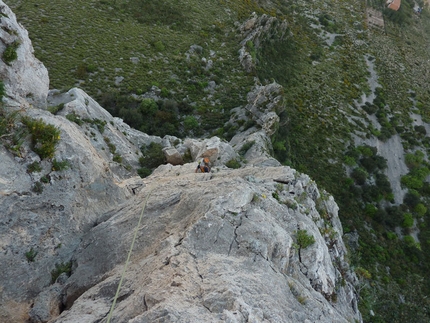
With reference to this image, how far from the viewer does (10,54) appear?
1594cm

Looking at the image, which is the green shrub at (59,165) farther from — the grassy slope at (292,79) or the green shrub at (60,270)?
the grassy slope at (292,79)

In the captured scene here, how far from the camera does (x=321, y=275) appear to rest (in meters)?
13.0

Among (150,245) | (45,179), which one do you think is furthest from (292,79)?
(45,179)

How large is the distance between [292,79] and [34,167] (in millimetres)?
46332

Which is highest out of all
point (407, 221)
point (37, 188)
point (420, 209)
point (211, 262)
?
point (211, 262)

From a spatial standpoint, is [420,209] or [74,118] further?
A: [420,209]

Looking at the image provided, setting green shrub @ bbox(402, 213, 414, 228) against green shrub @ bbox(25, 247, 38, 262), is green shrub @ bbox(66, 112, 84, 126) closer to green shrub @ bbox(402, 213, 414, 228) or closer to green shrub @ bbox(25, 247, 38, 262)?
green shrub @ bbox(25, 247, 38, 262)

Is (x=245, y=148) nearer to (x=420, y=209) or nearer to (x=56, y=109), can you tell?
(x=56, y=109)

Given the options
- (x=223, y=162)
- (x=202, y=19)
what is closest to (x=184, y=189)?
(x=223, y=162)

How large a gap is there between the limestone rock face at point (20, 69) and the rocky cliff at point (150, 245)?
0.08 meters

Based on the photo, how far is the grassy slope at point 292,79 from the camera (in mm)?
33016

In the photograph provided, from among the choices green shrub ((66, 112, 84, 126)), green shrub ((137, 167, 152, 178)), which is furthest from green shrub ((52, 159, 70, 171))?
green shrub ((137, 167, 152, 178))

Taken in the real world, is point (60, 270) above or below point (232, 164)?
above

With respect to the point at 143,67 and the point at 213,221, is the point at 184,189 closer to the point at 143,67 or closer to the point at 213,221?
the point at 213,221
